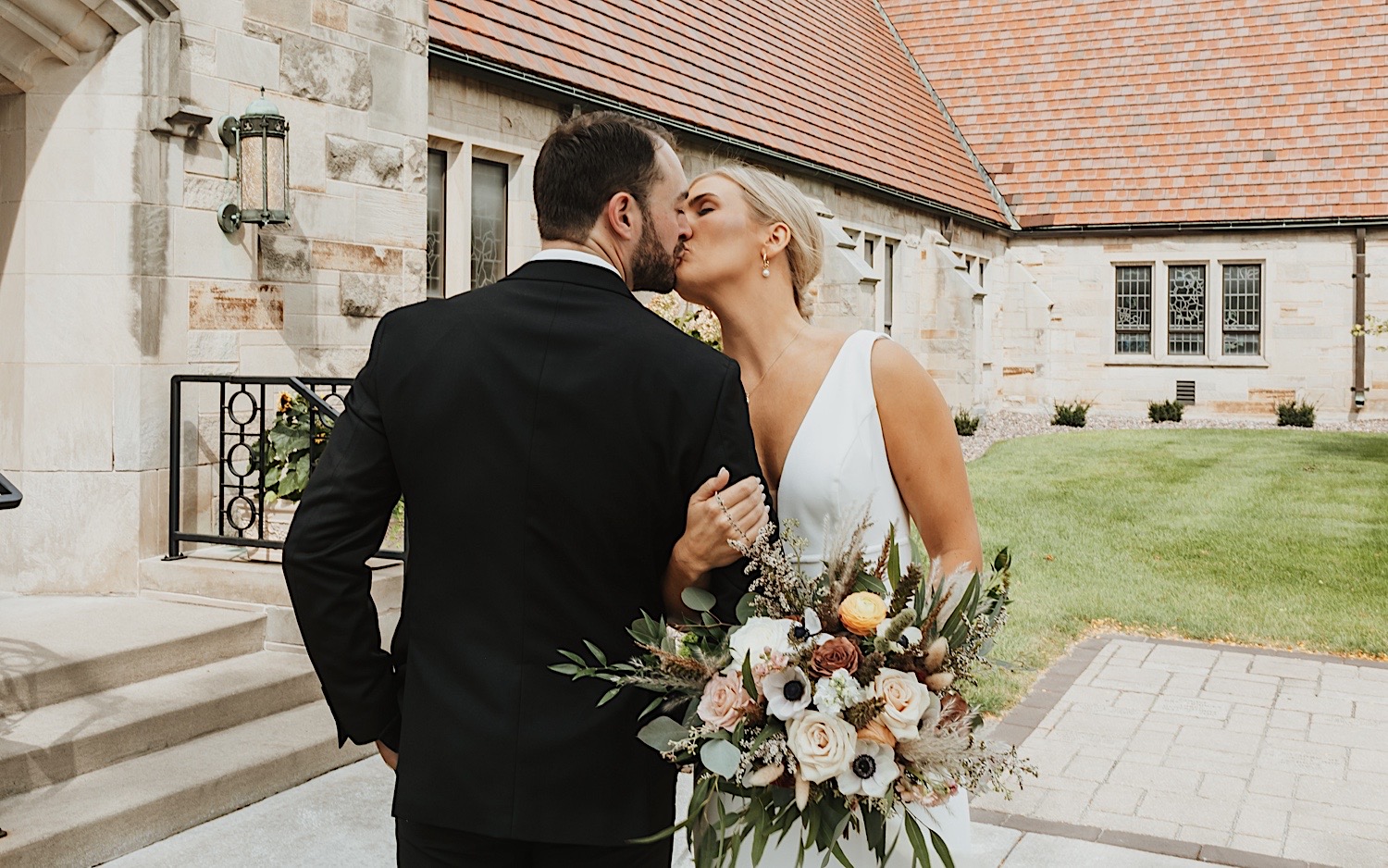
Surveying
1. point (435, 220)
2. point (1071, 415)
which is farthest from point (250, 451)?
point (1071, 415)

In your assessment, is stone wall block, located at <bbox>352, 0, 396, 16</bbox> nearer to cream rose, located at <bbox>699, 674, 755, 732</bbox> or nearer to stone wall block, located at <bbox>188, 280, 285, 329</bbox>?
stone wall block, located at <bbox>188, 280, 285, 329</bbox>

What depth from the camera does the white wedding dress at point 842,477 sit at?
8.39ft

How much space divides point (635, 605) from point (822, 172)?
16.6m

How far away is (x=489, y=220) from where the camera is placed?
37.4 feet

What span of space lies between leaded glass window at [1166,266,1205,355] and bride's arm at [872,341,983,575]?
25.6 m

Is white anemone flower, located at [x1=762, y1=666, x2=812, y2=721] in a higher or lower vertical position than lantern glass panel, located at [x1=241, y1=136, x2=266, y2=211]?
lower

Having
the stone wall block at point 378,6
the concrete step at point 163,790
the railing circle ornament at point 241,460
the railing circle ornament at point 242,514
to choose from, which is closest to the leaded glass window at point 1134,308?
the stone wall block at point 378,6

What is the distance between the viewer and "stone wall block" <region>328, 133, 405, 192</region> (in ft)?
26.0

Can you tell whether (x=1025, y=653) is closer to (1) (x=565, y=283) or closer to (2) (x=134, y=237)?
(2) (x=134, y=237)

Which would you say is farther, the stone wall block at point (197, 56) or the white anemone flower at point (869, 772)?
the stone wall block at point (197, 56)

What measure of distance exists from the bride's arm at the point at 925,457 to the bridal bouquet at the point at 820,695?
45cm

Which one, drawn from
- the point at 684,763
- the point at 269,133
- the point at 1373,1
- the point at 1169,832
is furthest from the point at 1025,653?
the point at 1373,1

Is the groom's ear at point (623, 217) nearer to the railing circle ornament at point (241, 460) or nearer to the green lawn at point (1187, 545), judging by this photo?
the green lawn at point (1187, 545)

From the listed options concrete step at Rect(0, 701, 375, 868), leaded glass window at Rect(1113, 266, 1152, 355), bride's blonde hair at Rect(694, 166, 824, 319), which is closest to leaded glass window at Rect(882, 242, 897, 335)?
leaded glass window at Rect(1113, 266, 1152, 355)
